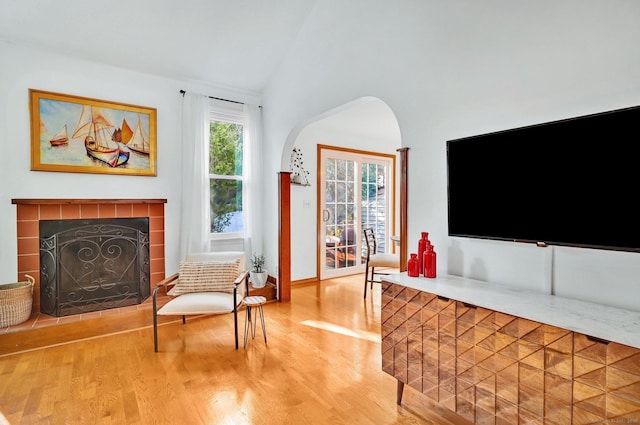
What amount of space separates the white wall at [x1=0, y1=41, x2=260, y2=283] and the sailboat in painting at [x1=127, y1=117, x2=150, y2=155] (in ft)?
0.46

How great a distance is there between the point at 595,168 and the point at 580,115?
0.96 feet

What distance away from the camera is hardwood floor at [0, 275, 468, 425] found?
192 cm

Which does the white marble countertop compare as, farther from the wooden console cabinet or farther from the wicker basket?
the wicker basket

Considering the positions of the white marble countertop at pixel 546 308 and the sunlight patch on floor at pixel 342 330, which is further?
the sunlight patch on floor at pixel 342 330

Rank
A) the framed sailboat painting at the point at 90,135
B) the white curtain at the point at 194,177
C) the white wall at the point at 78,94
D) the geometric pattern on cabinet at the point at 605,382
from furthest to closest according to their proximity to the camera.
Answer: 1. the white curtain at the point at 194,177
2. the framed sailboat painting at the point at 90,135
3. the white wall at the point at 78,94
4. the geometric pattern on cabinet at the point at 605,382

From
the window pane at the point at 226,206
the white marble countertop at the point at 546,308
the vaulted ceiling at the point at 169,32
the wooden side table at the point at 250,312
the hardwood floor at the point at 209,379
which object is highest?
the vaulted ceiling at the point at 169,32

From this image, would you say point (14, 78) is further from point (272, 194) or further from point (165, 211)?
point (272, 194)

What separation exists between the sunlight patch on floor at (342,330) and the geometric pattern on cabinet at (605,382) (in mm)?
1840

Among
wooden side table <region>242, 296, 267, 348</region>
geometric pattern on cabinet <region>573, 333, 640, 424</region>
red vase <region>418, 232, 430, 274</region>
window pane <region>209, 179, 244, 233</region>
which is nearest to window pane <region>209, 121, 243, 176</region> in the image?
window pane <region>209, 179, 244, 233</region>

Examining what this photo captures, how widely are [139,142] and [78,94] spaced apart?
27.1 inches

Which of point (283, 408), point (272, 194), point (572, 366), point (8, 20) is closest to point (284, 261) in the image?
point (272, 194)

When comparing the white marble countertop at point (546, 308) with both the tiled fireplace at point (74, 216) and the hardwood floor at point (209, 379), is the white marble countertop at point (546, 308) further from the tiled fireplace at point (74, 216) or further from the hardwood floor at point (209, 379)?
the tiled fireplace at point (74, 216)

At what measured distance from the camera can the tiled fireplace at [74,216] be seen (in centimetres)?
309

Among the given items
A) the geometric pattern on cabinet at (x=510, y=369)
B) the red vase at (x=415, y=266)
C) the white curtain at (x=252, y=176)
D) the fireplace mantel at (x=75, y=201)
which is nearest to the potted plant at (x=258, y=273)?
the white curtain at (x=252, y=176)
